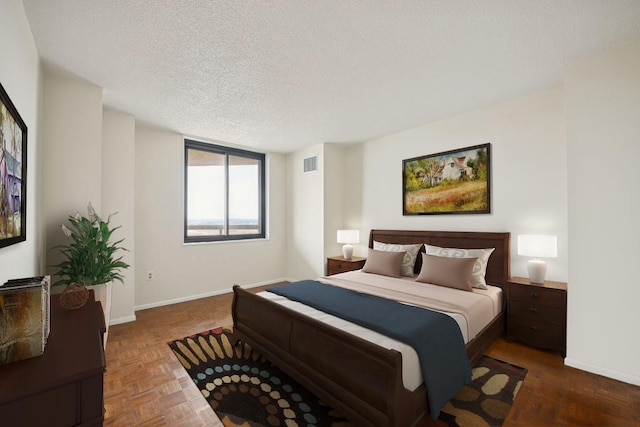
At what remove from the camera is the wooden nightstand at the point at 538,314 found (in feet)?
8.39

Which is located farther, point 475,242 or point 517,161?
point 475,242

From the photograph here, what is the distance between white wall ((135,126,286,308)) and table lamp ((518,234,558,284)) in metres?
4.04

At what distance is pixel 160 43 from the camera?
209 cm

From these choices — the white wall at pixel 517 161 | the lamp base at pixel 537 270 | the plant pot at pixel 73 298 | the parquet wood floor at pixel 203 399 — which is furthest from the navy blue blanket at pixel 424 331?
the white wall at pixel 517 161

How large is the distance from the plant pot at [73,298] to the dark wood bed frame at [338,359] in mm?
1231

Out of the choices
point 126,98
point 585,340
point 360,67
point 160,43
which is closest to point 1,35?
point 160,43

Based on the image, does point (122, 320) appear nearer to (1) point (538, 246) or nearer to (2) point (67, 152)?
(2) point (67, 152)

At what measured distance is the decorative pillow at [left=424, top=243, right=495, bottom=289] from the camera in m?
3.01

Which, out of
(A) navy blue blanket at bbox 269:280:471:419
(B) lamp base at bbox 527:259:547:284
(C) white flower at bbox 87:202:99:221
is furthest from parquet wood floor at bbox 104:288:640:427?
(C) white flower at bbox 87:202:99:221

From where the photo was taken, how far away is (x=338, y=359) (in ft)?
5.86

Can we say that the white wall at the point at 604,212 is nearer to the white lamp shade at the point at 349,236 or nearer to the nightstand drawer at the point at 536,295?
the nightstand drawer at the point at 536,295

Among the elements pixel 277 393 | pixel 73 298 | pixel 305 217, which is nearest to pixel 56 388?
pixel 73 298

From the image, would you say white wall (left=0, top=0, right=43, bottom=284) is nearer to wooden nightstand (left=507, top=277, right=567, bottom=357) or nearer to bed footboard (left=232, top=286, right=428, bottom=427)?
bed footboard (left=232, top=286, right=428, bottom=427)

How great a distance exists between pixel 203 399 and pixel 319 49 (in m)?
2.72
